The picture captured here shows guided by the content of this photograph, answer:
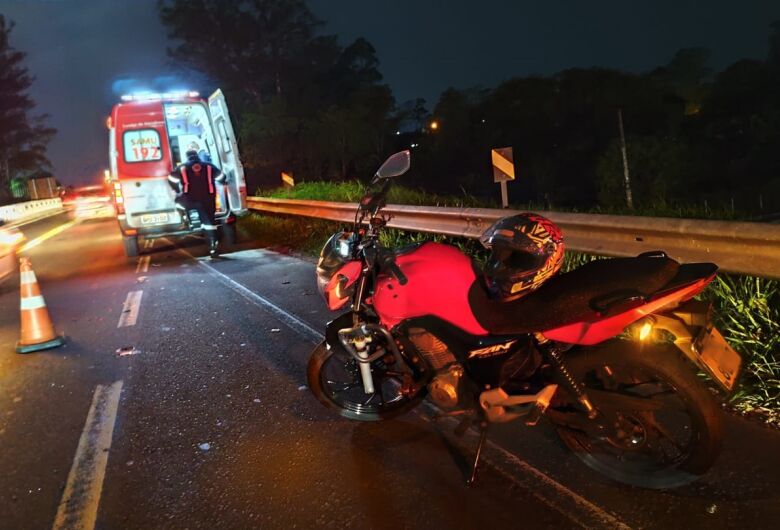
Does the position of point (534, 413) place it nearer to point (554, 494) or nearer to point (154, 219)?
point (554, 494)

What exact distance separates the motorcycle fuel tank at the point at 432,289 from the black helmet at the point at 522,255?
17cm

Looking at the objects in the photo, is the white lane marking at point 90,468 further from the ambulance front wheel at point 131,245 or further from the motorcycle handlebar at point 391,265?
the ambulance front wheel at point 131,245

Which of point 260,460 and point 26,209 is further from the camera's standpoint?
point 26,209

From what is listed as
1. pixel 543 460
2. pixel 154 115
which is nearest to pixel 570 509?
pixel 543 460

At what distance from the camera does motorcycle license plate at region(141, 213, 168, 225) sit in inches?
416

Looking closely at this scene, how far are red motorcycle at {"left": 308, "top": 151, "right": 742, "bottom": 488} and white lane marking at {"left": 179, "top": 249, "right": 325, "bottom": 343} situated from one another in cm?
237

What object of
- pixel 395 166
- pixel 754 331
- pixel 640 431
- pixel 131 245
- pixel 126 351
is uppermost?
pixel 395 166

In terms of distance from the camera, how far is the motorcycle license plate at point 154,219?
34.7 ft

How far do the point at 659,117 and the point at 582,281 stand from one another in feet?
185

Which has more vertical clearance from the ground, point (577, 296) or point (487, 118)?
point (487, 118)

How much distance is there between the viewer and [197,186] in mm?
10297

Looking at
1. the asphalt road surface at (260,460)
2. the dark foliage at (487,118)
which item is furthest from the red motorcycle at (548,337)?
the dark foliage at (487,118)

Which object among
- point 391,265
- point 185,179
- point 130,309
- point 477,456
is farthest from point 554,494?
point 185,179

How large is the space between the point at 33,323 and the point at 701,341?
5887mm
